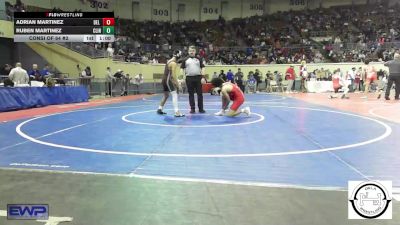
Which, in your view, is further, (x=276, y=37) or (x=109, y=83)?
(x=276, y=37)

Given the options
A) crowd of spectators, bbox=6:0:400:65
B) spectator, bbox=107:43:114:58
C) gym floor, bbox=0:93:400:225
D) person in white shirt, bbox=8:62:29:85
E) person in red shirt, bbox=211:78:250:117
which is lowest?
gym floor, bbox=0:93:400:225

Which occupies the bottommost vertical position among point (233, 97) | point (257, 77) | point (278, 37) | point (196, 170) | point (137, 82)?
point (196, 170)

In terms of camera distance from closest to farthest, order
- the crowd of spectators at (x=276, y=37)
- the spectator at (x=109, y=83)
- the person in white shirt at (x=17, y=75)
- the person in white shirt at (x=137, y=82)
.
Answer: the person in white shirt at (x=17, y=75), the spectator at (x=109, y=83), the person in white shirt at (x=137, y=82), the crowd of spectators at (x=276, y=37)

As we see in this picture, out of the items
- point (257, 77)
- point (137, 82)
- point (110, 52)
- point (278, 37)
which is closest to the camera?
point (110, 52)

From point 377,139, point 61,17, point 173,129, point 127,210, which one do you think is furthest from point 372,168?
point 61,17

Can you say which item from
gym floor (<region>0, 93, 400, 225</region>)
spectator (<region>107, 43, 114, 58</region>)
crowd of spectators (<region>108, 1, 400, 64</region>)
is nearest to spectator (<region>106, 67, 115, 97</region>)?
spectator (<region>107, 43, 114, 58</region>)

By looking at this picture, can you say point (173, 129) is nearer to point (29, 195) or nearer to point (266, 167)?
point (266, 167)

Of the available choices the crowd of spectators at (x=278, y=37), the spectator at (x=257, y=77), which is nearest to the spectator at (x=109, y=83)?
the crowd of spectators at (x=278, y=37)

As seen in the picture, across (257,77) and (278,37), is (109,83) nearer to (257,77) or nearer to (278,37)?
(257,77)

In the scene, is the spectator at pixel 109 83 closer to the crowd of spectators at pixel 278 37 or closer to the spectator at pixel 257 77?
the crowd of spectators at pixel 278 37

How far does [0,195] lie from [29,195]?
0.27 metres

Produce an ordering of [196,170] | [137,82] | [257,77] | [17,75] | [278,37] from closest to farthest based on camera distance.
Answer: [196,170]
[17,75]
[137,82]
[257,77]
[278,37]

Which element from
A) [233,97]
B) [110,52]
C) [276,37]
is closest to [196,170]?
[233,97]

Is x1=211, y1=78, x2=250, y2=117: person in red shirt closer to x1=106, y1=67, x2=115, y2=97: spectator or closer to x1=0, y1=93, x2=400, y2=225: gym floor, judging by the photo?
x1=0, y1=93, x2=400, y2=225: gym floor
